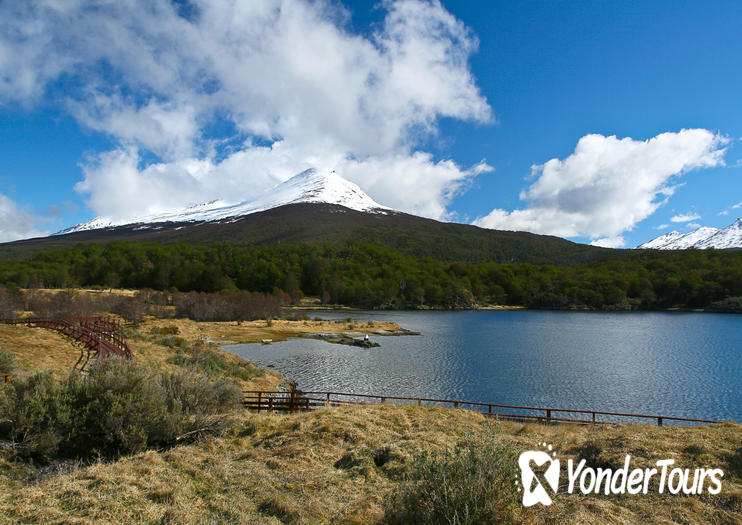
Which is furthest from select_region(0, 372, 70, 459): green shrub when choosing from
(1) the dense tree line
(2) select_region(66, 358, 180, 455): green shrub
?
(1) the dense tree line

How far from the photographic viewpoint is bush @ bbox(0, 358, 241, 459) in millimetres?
8586

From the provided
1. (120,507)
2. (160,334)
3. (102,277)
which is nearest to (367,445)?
(120,507)

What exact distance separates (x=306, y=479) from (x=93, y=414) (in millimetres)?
5040

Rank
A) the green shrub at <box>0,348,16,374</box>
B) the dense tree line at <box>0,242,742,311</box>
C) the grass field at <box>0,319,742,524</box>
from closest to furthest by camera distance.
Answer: the grass field at <box>0,319,742,524</box>
the green shrub at <box>0,348,16,374</box>
the dense tree line at <box>0,242,742,311</box>

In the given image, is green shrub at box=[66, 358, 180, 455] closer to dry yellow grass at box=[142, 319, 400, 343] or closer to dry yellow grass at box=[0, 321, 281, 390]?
dry yellow grass at box=[0, 321, 281, 390]

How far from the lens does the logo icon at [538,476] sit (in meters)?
6.82

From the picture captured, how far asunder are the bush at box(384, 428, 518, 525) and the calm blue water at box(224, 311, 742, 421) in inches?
793

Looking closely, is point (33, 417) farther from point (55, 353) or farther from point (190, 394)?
point (55, 353)

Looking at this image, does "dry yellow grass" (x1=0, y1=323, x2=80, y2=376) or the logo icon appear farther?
"dry yellow grass" (x1=0, y1=323, x2=80, y2=376)

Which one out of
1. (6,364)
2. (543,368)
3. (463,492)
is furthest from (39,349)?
(543,368)

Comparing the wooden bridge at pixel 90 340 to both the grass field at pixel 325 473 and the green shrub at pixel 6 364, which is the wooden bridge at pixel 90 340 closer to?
the green shrub at pixel 6 364

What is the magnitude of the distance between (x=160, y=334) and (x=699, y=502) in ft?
128

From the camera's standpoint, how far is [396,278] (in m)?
133

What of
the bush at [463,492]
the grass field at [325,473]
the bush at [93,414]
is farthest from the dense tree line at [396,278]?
the bush at [463,492]
